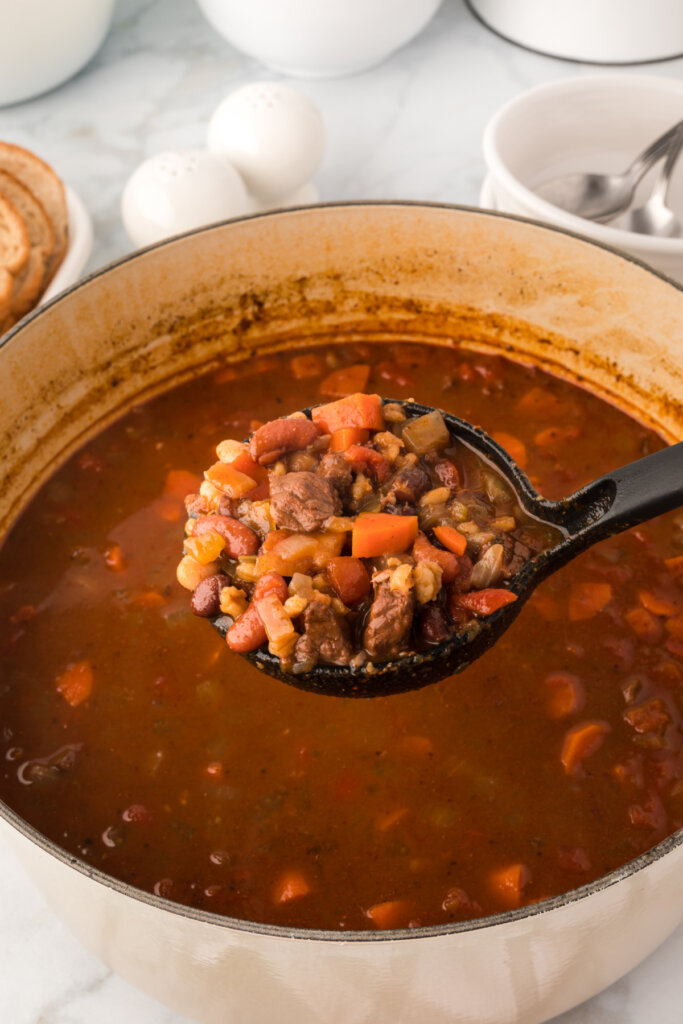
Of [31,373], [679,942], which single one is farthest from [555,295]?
[679,942]

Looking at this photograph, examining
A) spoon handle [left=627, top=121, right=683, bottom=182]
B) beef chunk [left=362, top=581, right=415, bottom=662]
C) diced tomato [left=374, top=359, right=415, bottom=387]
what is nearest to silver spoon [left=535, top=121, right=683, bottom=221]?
spoon handle [left=627, top=121, right=683, bottom=182]

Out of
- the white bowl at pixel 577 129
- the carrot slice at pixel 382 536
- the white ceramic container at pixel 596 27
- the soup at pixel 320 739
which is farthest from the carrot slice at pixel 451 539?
the white ceramic container at pixel 596 27

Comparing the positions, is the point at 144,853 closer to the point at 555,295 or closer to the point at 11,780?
the point at 11,780

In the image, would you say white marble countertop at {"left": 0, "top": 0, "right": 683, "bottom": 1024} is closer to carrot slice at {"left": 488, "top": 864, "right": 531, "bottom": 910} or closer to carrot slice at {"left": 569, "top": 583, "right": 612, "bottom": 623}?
carrot slice at {"left": 569, "top": 583, "right": 612, "bottom": 623}

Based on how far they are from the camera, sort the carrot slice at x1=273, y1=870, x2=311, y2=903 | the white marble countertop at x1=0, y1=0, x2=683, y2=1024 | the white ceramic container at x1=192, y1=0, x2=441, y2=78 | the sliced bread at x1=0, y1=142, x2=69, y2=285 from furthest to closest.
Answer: the white marble countertop at x1=0, y1=0, x2=683, y2=1024, the white ceramic container at x1=192, y1=0, x2=441, y2=78, the sliced bread at x1=0, y1=142, x2=69, y2=285, the carrot slice at x1=273, y1=870, x2=311, y2=903

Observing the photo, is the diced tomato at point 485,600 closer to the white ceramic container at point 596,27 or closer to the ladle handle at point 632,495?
the ladle handle at point 632,495
